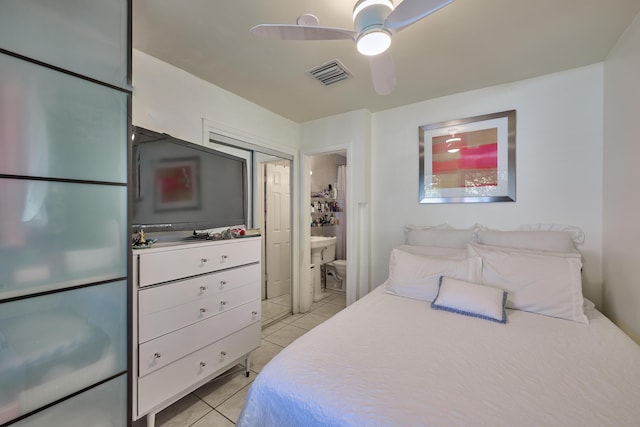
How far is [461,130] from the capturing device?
7.93ft

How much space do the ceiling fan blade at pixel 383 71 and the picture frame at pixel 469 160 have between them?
1127mm

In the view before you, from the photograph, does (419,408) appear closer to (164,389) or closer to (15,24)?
(164,389)

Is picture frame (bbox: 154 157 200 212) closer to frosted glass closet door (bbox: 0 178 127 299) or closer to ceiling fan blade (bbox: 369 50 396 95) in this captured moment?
frosted glass closet door (bbox: 0 178 127 299)

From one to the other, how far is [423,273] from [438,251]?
1.27ft

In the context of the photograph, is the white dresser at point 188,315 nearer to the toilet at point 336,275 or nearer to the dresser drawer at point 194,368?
the dresser drawer at point 194,368

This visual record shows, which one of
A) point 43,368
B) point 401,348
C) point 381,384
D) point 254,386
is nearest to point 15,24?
point 43,368

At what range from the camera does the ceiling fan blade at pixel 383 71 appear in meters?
1.44

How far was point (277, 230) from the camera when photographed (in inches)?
143

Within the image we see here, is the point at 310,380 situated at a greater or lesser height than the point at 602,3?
lesser

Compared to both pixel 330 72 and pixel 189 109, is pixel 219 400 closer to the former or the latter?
pixel 189 109

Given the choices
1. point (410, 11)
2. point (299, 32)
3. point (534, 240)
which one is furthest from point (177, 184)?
point (534, 240)

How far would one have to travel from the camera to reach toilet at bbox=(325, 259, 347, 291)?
3.96 meters

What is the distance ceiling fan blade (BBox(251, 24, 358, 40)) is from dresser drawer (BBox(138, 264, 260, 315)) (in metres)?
1.40

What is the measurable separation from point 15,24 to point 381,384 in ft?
6.30
